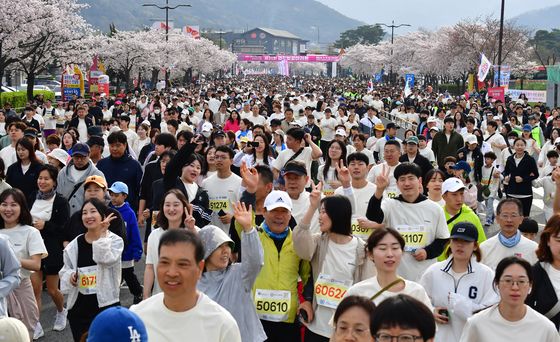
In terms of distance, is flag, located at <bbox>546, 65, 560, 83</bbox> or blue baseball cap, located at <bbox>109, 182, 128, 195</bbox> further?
flag, located at <bbox>546, 65, 560, 83</bbox>

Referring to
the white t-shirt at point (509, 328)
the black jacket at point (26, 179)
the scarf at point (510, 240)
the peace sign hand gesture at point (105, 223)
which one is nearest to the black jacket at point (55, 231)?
the black jacket at point (26, 179)

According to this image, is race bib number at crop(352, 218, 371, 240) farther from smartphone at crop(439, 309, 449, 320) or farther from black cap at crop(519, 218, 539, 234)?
smartphone at crop(439, 309, 449, 320)

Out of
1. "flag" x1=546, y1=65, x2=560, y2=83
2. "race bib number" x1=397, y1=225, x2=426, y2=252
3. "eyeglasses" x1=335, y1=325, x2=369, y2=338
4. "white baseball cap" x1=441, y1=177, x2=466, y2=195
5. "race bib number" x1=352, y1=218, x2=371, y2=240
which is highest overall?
"flag" x1=546, y1=65, x2=560, y2=83

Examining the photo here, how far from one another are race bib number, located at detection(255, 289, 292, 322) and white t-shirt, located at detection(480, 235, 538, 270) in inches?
64.5

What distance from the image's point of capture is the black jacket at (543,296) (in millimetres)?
5348

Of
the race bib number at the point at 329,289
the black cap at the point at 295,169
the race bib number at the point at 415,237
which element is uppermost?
the black cap at the point at 295,169

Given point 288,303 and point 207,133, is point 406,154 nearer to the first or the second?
point 207,133

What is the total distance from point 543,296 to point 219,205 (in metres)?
3.73

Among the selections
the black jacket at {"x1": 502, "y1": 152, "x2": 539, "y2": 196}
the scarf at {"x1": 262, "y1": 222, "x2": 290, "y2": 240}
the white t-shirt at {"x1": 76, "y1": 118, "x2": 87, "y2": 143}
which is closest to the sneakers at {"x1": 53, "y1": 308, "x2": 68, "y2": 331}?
the scarf at {"x1": 262, "y1": 222, "x2": 290, "y2": 240}

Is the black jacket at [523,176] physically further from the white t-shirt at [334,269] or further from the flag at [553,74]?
the flag at [553,74]

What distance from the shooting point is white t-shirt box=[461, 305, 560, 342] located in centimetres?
455

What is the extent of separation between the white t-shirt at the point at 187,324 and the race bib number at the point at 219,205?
14.8 feet

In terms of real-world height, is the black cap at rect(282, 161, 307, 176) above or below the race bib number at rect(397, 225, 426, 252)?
above

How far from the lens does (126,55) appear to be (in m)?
61.3
